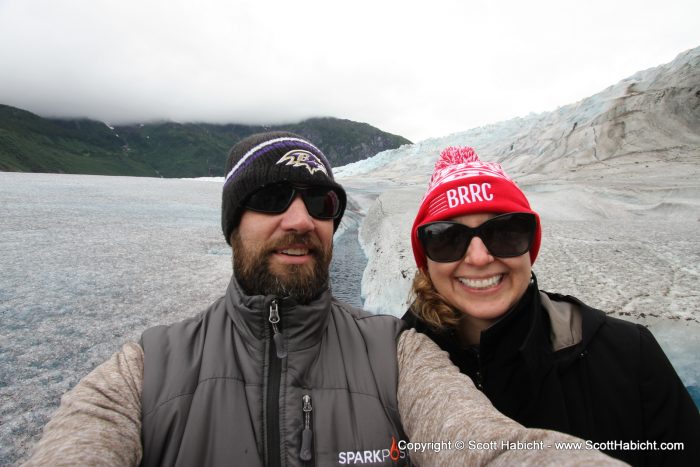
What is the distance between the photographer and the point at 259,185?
69.3 inches

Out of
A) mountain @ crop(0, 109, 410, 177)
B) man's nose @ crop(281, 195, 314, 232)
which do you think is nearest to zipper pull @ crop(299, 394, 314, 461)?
man's nose @ crop(281, 195, 314, 232)

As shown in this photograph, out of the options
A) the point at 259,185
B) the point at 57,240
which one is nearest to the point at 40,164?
the point at 57,240

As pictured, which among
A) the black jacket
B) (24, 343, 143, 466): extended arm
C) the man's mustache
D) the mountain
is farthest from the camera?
the mountain

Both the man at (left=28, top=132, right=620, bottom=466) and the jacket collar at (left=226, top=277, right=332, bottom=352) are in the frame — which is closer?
the man at (left=28, top=132, right=620, bottom=466)

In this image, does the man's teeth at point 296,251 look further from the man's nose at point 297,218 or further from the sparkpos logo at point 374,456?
the sparkpos logo at point 374,456

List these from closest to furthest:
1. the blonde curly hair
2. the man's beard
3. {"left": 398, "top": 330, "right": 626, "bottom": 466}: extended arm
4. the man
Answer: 1. {"left": 398, "top": 330, "right": 626, "bottom": 466}: extended arm
2. the man
3. the man's beard
4. the blonde curly hair

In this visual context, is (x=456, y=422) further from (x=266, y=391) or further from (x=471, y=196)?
(x=471, y=196)

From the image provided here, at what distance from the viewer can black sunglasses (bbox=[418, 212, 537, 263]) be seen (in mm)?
1696

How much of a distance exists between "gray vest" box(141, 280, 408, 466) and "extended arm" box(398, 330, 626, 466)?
0.10m

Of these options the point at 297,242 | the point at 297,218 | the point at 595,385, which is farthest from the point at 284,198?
the point at 595,385

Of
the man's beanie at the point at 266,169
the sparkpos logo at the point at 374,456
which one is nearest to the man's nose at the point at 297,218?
the man's beanie at the point at 266,169

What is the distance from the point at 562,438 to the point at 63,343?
3.88m

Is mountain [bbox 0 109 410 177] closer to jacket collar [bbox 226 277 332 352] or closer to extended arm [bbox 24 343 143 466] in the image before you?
extended arm [bbox 24 343 143 466]

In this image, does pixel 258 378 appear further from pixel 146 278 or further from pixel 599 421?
pixel 146 278
